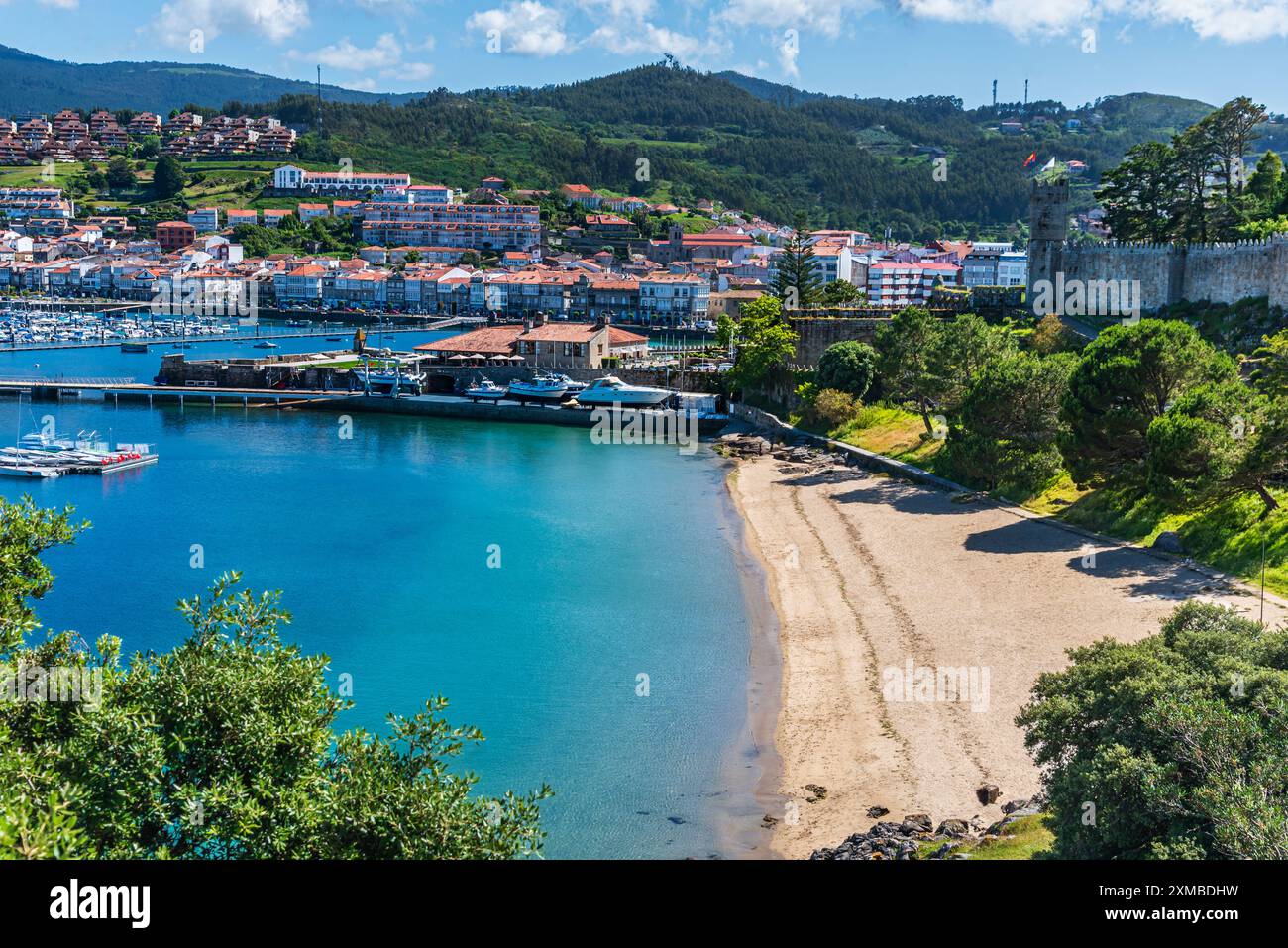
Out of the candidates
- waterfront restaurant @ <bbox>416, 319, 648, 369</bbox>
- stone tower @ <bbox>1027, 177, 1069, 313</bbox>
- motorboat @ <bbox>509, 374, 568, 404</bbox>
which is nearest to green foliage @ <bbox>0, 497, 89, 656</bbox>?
stone tower @ <bbox>1027, 177, 1069, 313</bbox>

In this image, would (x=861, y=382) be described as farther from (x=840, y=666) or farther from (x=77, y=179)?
(x=77, y=179)

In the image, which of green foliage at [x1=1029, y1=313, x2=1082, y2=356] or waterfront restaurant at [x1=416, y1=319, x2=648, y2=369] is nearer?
green foliage at [x1=1029, y1=313, x2=1082, y2=356]

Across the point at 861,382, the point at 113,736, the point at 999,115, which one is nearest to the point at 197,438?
the point at 861,382

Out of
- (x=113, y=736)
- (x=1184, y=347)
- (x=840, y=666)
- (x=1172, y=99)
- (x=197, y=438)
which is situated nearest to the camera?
(x=113, y=736)

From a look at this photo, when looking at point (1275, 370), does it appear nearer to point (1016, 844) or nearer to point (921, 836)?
point (921, 836)

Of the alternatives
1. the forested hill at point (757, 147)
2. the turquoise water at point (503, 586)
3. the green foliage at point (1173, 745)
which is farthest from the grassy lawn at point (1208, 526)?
the forested hill at point (757, 147)

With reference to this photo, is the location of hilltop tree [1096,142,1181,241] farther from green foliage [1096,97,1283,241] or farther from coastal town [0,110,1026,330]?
coastal town [0,110,1026,330]

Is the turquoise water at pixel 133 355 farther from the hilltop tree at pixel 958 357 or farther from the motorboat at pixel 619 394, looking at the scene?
the hilltop tree at pixel 958 357
